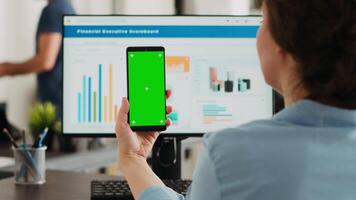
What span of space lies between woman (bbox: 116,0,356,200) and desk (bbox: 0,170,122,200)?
656mm

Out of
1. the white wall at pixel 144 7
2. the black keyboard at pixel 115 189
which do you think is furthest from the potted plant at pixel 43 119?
the white wall at pixel 144 7

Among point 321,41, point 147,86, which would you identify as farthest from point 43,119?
point 321,41

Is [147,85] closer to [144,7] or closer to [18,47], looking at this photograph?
[18,47]

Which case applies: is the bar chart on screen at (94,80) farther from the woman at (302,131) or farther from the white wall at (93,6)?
the white wall at (93,6)

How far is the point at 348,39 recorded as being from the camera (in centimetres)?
84

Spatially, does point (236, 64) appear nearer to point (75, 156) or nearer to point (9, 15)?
point (75, 156)

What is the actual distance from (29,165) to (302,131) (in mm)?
917

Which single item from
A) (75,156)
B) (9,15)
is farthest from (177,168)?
(9,15)

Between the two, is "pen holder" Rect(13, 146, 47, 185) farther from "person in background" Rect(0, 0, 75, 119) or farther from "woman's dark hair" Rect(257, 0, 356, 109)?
"person in background" Rect(0, 0, 75, 119)

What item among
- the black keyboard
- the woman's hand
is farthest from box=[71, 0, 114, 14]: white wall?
the woman's hand

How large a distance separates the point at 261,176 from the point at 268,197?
3cm

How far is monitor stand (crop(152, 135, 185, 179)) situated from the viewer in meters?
1.67

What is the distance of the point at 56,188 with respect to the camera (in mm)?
1570

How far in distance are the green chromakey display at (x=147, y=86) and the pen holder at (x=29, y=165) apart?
35 cm
